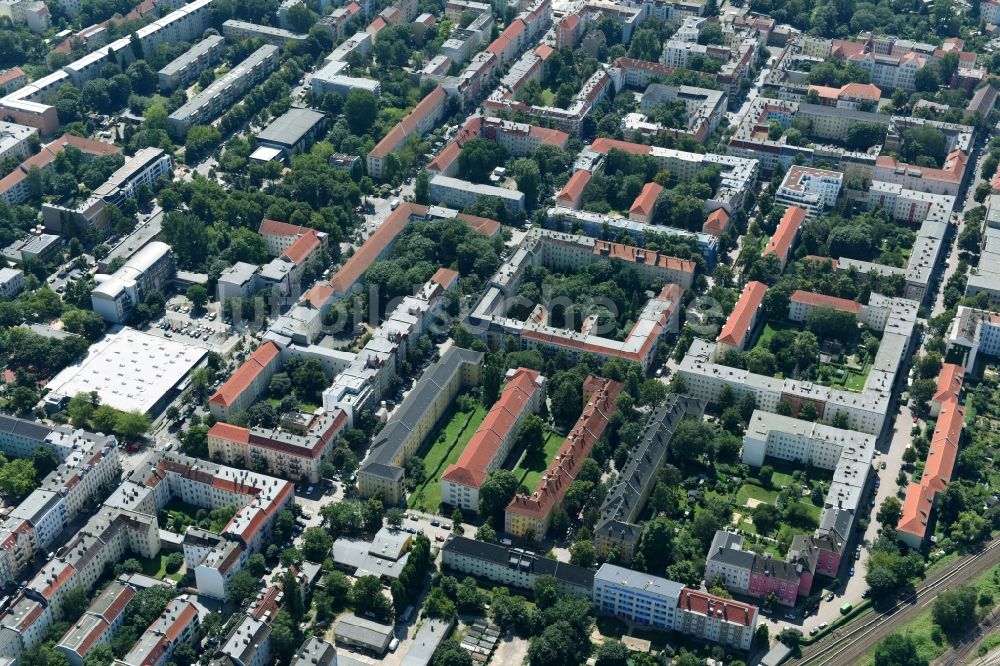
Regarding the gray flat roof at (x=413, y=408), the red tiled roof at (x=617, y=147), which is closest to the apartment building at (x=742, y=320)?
the gray flat roof at (x=413, y=408)

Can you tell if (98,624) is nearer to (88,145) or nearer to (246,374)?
(246,374)

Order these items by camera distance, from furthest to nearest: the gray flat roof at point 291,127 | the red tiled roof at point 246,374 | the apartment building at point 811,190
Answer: the gray flat roof at point 291,127, the apartment building at point 811,190, the red tiled roof at point 246,374

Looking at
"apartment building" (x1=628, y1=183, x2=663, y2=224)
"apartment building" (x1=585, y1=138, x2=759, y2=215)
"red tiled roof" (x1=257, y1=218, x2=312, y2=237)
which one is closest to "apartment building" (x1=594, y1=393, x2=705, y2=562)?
"apartment building" (x1=628, y1=183, x2=663, y2=224)

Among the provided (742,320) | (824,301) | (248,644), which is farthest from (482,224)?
(248,644)

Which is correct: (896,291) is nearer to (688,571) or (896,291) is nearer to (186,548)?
(688,571)

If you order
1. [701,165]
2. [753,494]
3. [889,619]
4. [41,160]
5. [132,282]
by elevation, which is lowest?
[889,619]

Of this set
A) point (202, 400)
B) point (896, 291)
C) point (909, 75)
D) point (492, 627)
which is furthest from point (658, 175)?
point (492, 627)

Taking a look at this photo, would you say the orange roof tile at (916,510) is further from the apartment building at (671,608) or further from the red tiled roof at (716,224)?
the red tiled roof at (716,224)
